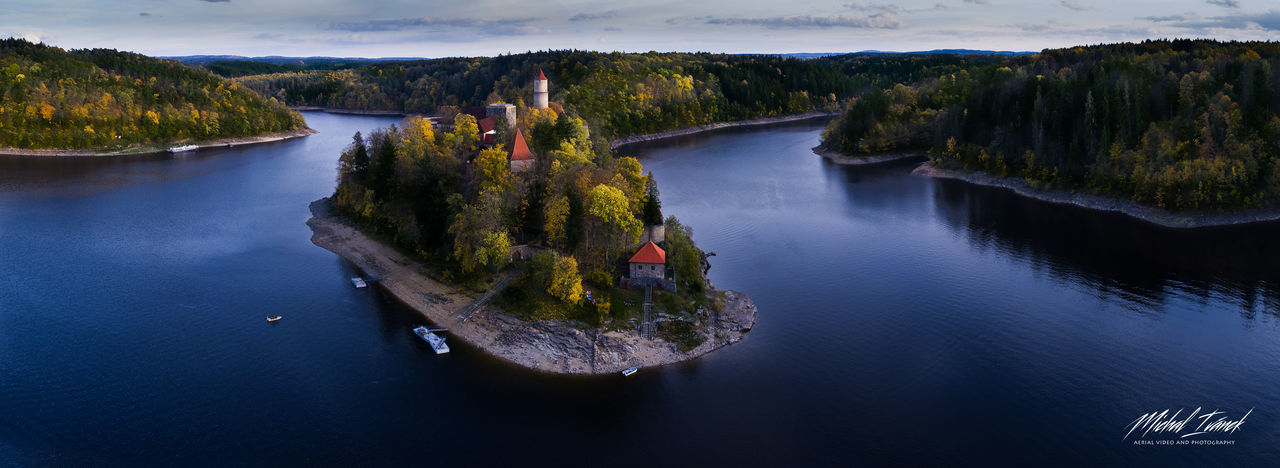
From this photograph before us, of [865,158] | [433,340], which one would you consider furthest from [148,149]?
[865,158]

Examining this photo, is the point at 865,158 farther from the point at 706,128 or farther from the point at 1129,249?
the point at 1129,249

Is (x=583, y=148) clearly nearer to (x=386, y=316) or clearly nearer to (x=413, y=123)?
(x=413, y=123)

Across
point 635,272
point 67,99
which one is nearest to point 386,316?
point 635,272

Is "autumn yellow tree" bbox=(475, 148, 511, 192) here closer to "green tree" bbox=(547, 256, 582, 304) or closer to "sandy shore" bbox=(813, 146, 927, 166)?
"green tree" bbox=(547, 256, 582, 304)

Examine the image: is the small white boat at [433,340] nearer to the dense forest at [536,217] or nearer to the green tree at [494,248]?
the dense forest at [536,217]

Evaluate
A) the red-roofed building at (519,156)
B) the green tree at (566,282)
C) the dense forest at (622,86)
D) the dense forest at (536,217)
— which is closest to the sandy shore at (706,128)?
the dense forest at (622,86)

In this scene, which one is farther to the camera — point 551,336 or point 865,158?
point 865,158

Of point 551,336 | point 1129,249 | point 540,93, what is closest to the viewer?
point 551,336

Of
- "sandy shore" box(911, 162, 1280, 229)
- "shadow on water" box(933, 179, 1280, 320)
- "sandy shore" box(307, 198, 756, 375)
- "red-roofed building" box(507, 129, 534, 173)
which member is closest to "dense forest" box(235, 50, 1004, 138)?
"red-roofed building" box(507, 129, 534, 173)
